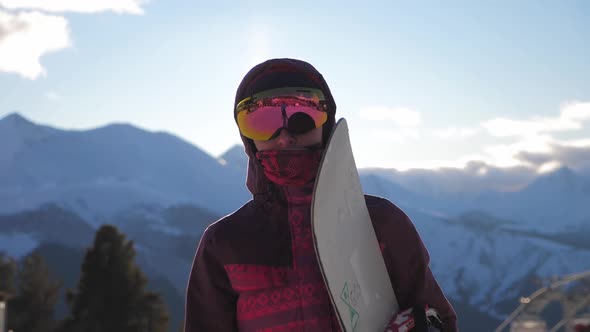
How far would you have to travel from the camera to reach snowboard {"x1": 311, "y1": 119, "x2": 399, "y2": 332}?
183cm

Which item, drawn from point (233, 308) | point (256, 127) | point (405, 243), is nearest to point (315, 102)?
point (256, 127)

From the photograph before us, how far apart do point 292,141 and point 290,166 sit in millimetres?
117

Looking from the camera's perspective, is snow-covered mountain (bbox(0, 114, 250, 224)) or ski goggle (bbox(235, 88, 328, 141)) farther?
snow-covered mountain (bbox(0, 114, 250, 224))

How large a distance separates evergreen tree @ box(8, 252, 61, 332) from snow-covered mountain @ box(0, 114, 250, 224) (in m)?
130

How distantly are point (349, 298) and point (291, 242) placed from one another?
239 millimetres

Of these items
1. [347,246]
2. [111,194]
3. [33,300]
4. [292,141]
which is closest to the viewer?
[347,246]

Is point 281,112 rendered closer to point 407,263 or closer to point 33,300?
point 407,263

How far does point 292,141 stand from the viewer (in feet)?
6.78

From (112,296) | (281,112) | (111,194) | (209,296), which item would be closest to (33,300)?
(112,296)

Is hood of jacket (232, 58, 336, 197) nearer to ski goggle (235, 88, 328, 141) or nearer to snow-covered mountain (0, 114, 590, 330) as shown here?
ski goggle (235, 88, 328, 141)

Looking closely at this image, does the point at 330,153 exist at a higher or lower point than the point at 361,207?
higher

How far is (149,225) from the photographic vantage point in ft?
534

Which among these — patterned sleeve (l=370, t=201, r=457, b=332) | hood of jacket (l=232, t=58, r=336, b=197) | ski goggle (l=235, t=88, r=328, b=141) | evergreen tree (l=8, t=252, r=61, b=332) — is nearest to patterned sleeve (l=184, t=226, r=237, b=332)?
hood of jacket (l=232, t=58, r=336, b=197)

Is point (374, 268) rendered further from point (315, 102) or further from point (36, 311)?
point (36, 311)
